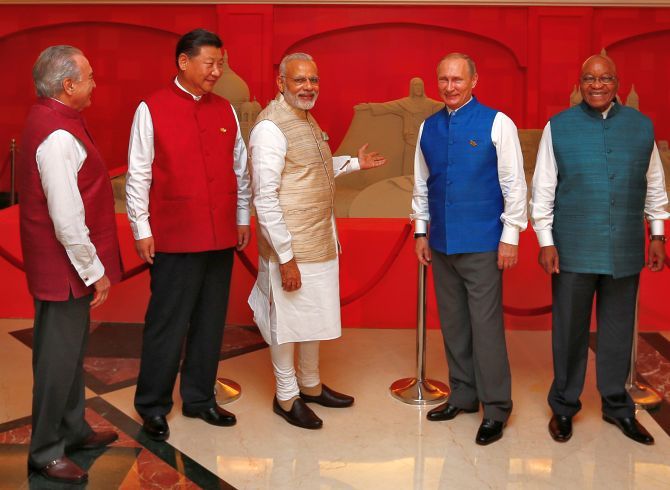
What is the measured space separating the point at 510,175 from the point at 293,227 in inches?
37.9

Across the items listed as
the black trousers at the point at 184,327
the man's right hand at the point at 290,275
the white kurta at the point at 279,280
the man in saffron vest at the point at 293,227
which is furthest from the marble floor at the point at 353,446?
the man's right hand at the point at 290,275

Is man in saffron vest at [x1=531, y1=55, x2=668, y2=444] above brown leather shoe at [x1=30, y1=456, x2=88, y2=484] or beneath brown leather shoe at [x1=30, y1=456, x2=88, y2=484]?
above

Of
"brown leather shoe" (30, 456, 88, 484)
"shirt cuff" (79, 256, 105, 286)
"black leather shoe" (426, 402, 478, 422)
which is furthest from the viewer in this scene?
"black leather shoe" (426, 402, 478, 422)

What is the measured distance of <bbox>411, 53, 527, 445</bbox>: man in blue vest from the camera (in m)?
2.92

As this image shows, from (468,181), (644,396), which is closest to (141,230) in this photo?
(468,181)

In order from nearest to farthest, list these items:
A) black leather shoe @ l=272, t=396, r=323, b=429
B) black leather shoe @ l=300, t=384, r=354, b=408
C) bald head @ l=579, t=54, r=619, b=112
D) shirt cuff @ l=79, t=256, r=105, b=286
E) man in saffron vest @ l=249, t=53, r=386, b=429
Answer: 1. shirt cuff @ l=79, t=256, r=105, b=286
2. bald head @ l=579, t=54, r=619, b=112
3. man in saffron vest @ l=249, t=53, r=386, b=429
4. black leather shoe @ l=272, t=396, r=323, b=429
5. black leather shoe @ l=300, t=384, r=354, b=408

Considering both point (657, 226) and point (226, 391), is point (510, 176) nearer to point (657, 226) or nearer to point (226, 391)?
point (657, 226)

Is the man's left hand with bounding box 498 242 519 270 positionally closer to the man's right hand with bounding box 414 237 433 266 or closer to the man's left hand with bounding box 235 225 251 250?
the man's right hand with bounding box 414 237 433 266

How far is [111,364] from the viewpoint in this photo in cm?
405

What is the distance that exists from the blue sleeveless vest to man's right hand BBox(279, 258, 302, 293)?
26.2 inches

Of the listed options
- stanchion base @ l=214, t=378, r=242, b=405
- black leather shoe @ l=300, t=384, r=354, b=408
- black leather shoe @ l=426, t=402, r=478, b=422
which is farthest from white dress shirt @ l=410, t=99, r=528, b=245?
stanchion base @ l=214, t=378, r=242, b=405

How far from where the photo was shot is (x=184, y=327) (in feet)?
10.2

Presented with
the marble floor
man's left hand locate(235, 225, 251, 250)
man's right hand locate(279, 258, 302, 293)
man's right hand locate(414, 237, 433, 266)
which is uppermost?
man's left hand locate(235, 225, 251, 250)

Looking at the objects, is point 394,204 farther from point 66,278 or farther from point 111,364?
point 66,278
